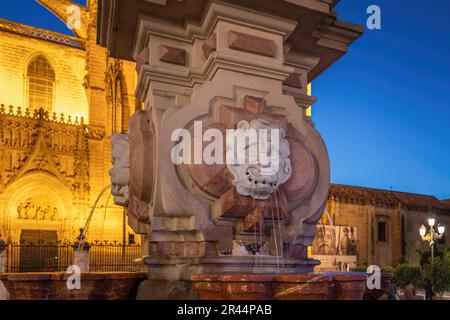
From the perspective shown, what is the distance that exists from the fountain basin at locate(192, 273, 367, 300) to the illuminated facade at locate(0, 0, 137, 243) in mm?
20055

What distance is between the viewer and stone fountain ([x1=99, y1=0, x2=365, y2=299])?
4.49 meters

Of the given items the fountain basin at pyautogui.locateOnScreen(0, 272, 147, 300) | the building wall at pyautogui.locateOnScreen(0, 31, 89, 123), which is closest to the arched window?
the building wall at pyautogui.locateOnScreen(0, 31, 89, 123)

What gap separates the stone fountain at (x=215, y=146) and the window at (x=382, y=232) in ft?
101

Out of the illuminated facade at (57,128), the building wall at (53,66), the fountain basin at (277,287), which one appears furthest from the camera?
the building wall at (53,66)

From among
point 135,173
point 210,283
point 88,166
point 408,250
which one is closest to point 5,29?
point 88,166

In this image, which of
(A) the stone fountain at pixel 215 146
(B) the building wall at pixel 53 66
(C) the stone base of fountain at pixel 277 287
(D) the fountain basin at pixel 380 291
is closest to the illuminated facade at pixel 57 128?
(B) the building wall at pixel 53 66

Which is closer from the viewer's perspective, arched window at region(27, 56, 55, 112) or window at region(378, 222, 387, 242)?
arched window at region(27, 56, 55, 112)

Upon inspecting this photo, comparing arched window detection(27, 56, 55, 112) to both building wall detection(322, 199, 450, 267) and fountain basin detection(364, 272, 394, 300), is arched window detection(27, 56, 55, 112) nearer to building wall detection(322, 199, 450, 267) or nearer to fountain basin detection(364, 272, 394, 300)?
building wall detection(322, 199, 450, 267)

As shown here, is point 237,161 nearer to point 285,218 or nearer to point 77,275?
point 285,218

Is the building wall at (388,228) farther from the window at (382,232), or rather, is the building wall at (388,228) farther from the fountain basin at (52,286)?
the fountain basin at (52,286)

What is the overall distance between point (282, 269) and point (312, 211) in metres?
0.83

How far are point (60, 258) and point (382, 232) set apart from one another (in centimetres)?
2366

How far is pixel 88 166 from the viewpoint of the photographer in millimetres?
24312

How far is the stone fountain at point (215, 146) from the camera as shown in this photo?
4492 millimetres
